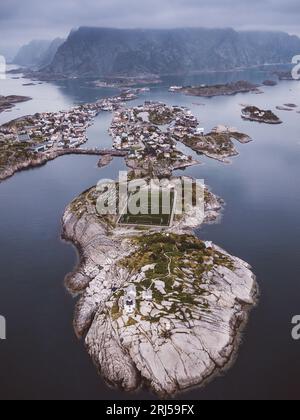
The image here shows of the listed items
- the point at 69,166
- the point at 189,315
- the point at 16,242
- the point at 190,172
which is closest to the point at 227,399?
the point at 189,315

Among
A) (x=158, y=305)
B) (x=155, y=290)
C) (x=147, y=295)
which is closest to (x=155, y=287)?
(x=155, y=290)

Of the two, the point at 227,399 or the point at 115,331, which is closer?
the point at 227,399

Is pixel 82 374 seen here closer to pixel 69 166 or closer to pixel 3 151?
pixel 69 166

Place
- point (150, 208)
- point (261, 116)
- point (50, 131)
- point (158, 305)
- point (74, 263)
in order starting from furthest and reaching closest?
point (261, 116)
point (50, 131)
point (150, 208)
point (74, 263)
point (158, 305)

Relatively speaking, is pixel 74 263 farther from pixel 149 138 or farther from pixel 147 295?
pixel 149 138

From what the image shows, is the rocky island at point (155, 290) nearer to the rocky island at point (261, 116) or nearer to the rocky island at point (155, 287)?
the rocky island at point (155, 287)

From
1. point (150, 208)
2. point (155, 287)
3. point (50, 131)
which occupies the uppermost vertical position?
point (50, 131)
